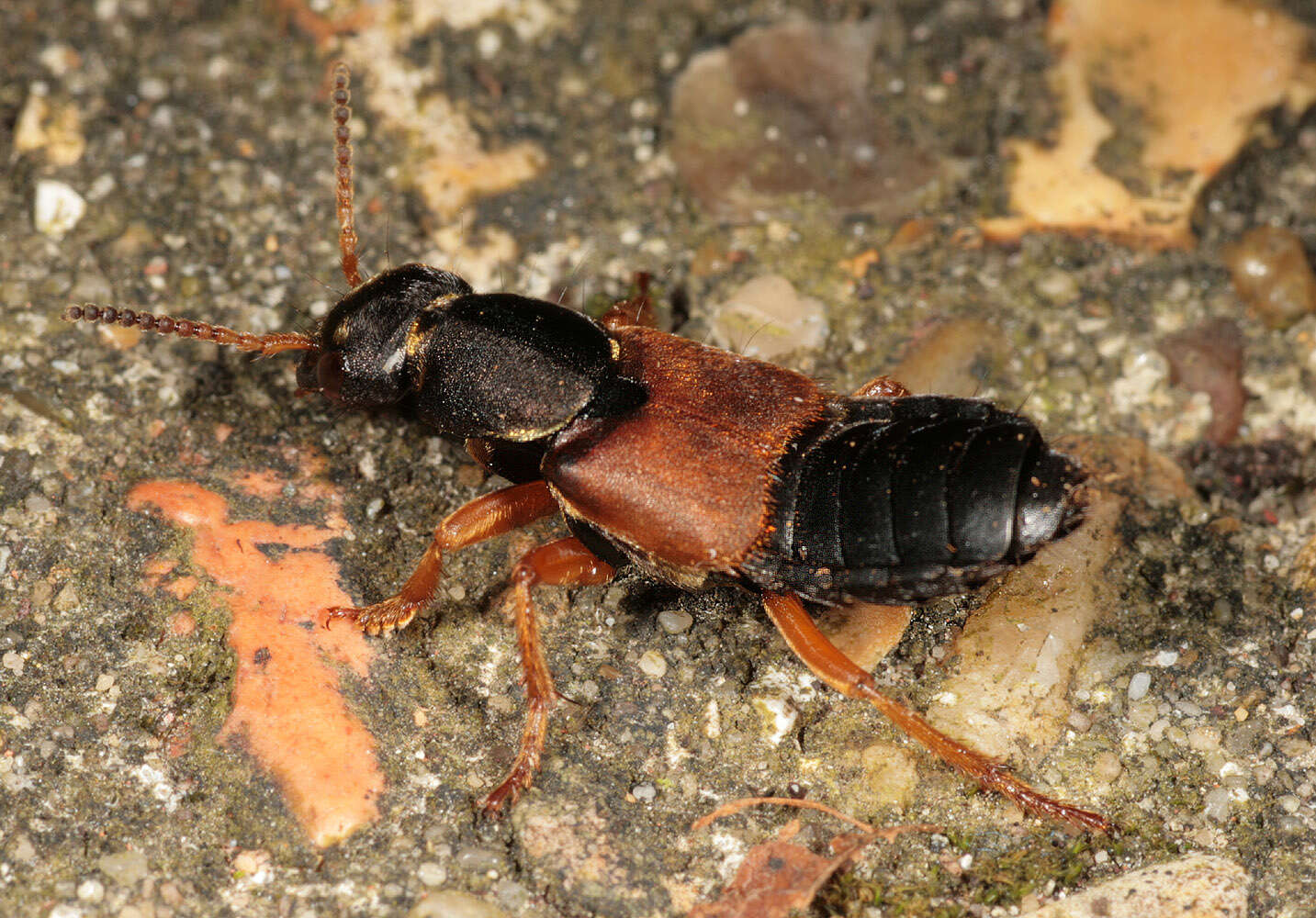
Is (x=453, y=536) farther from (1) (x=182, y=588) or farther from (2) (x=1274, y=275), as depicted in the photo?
(2) (x=1274, y=275)

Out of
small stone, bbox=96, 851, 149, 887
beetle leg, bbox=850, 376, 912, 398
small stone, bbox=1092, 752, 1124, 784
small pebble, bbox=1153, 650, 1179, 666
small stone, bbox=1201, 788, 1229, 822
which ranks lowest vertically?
small stone, bbox=96, 851, 149, 887

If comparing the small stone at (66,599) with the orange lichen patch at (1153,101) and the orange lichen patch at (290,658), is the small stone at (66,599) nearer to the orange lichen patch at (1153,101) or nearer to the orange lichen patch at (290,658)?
the orange lichen patch at (290,658)

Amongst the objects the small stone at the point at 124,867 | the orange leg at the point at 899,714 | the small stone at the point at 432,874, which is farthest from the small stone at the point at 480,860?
the orange leg at the point at 899,714

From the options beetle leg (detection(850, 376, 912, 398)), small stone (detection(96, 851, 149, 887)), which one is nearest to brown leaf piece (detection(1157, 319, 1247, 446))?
beetle leg (detection(850, 376, 912, 398))

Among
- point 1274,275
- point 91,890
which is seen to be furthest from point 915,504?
point 91,890

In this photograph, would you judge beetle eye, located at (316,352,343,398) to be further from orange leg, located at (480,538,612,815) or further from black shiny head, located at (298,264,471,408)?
orange leg, located at (480,538,612,815)

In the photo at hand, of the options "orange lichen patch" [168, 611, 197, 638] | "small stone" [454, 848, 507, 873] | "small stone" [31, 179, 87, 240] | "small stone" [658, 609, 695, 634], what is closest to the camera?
"small stone" [454, 848, 507, 873]

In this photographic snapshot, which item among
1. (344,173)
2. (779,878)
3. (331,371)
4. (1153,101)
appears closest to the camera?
(779,878)

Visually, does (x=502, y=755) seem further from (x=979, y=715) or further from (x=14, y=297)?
(x=14, y=297)
